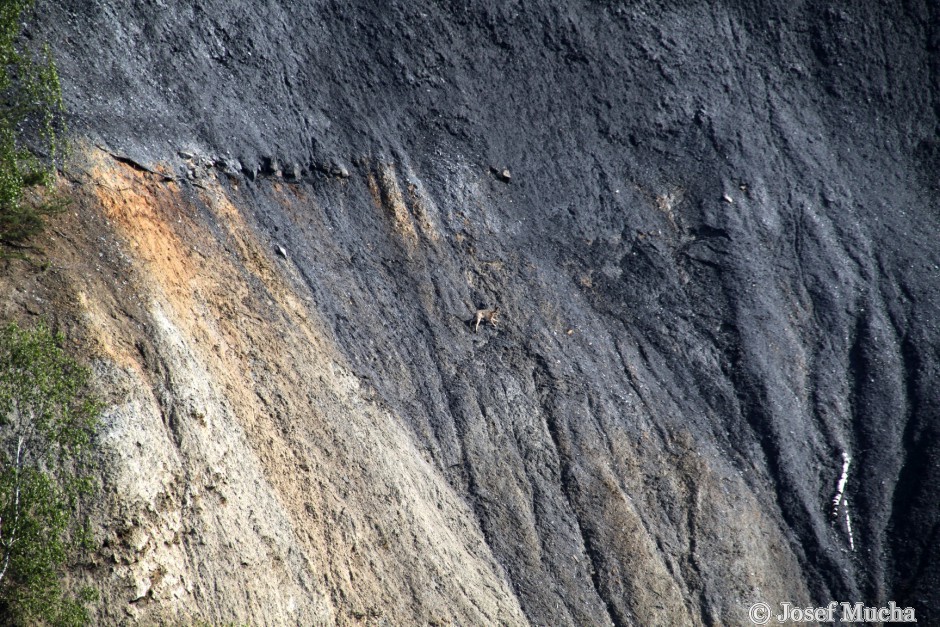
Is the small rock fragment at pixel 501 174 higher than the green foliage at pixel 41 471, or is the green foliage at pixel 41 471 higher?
the small rock fragment at pixel 501 174

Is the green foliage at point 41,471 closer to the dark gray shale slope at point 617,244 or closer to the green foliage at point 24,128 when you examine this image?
the green foliage at point 24,128

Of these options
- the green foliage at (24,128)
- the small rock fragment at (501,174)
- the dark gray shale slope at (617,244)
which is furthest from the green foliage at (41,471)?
the small rock fragment at (501,174)

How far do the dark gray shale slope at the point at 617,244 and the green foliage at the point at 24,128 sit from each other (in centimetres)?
61

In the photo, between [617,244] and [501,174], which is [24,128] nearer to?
[501,174]

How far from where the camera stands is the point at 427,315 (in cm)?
1229

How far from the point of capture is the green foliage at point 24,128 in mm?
7676

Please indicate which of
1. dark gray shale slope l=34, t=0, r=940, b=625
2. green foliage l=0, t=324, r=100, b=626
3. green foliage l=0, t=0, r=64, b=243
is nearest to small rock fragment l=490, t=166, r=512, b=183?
dark gray shale slope l=34, t=0, r=940, b=625

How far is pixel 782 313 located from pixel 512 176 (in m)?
6.07

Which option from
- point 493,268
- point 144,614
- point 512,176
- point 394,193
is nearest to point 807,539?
point 493,268

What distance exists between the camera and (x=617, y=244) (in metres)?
14.2

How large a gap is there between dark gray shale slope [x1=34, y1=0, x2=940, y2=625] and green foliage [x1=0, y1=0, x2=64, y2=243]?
61 cm

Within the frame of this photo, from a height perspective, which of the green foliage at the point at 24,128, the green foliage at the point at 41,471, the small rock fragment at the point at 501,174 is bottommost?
the green foliage at the point at 41,471

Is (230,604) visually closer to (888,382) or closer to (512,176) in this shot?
(512,176)

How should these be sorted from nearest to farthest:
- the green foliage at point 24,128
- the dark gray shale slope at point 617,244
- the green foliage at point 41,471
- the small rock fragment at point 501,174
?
the green foliage at point 41,471
the green foliage at point 24,128
the dark gray shale slope at point 617,244
the small rock fragment at point 501,174
